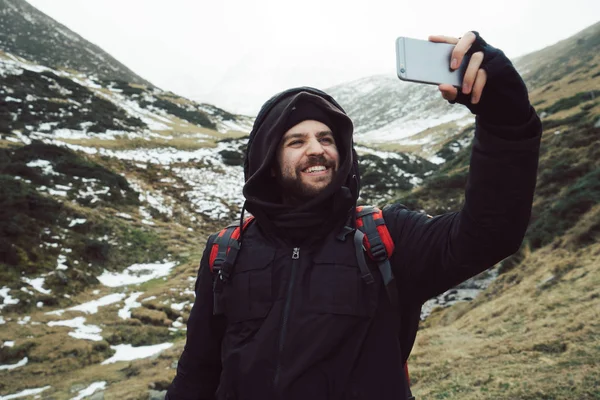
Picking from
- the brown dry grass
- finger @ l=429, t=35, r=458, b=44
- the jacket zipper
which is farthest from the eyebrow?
the brown dry grass

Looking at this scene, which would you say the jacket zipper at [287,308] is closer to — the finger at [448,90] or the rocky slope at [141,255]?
the finger at [448,90]

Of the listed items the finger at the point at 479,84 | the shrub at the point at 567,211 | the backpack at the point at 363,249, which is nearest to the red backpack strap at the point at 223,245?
the backpack at the point at 363,249

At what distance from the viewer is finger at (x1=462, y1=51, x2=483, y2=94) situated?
1.30m

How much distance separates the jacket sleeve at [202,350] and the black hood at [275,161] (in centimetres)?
46

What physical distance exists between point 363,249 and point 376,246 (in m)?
0.06

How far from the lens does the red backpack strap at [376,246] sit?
1.66 meters

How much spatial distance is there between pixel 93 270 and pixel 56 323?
412 cm

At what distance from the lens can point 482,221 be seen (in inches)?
58.4

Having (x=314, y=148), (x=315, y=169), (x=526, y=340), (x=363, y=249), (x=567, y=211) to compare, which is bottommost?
(x=526, y=340)

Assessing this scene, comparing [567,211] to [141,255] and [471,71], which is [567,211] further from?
[141,255]

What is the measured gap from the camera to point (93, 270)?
1445cm

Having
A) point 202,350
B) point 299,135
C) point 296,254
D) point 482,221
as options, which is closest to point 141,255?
point 202,350

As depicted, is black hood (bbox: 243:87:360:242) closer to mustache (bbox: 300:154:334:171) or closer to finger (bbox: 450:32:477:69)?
→ mustache (bbox: 300:154:334:171)

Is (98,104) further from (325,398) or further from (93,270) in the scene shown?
(325,398)
